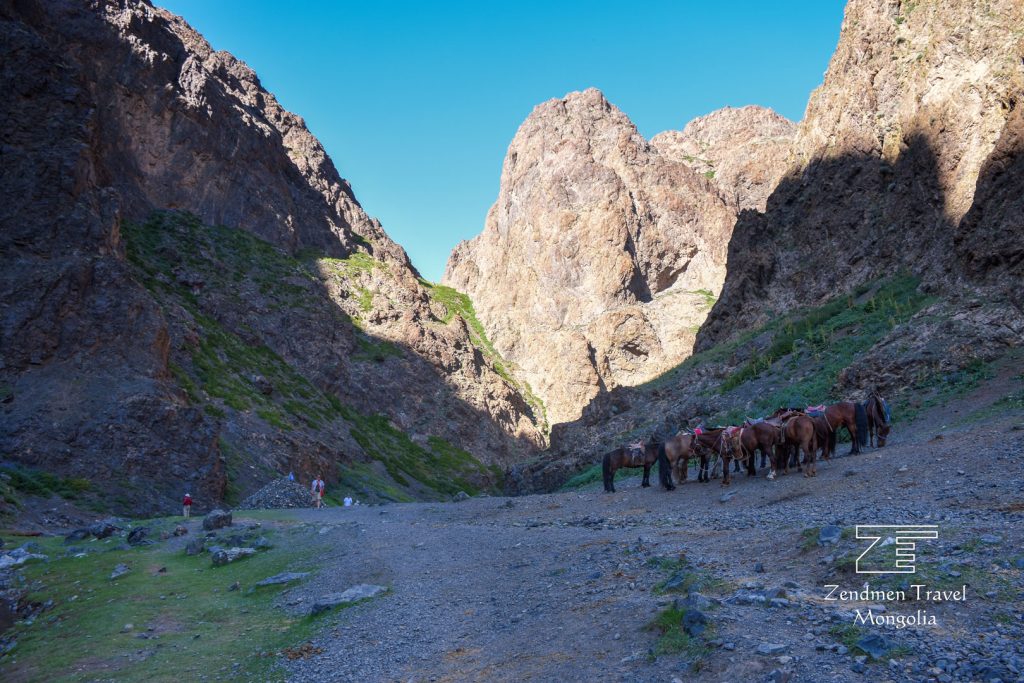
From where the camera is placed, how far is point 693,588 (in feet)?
30.2

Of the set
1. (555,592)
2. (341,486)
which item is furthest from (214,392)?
(555,592)

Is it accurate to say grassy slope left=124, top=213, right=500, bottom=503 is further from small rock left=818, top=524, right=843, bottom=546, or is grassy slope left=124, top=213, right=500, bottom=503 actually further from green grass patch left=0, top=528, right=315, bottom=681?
small rock left=818, top=524, right=843, bottom=546

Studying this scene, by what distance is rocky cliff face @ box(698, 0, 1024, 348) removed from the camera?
3048 cm

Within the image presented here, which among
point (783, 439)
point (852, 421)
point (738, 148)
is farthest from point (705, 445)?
point (738, 148)

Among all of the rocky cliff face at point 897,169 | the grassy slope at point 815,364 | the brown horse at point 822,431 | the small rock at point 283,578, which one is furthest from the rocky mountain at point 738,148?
the small rock at point 283,578

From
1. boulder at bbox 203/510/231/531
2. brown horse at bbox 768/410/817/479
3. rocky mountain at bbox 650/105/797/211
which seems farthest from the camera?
rocky mountain at bbox 650/105/797/211

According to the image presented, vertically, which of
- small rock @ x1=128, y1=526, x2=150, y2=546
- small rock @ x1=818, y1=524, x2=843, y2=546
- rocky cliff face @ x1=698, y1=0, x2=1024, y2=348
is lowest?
small rock @ x1=128, y1=526, x2=150, y2=546

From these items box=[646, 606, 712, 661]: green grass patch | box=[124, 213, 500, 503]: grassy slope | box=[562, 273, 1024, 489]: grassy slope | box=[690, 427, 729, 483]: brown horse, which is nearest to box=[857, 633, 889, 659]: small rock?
box=[646, 606, 712, 661]: green grass patch

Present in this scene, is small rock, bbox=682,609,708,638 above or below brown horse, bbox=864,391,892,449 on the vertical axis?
below

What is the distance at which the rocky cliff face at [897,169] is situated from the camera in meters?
30.5

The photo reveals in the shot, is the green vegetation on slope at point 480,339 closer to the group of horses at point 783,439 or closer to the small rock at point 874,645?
the group of horses at point 783,439

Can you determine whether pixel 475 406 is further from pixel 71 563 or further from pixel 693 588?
pixel 693 588

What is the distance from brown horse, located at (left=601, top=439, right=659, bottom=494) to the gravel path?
5445 mm

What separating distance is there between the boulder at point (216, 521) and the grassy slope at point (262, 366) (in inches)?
695
